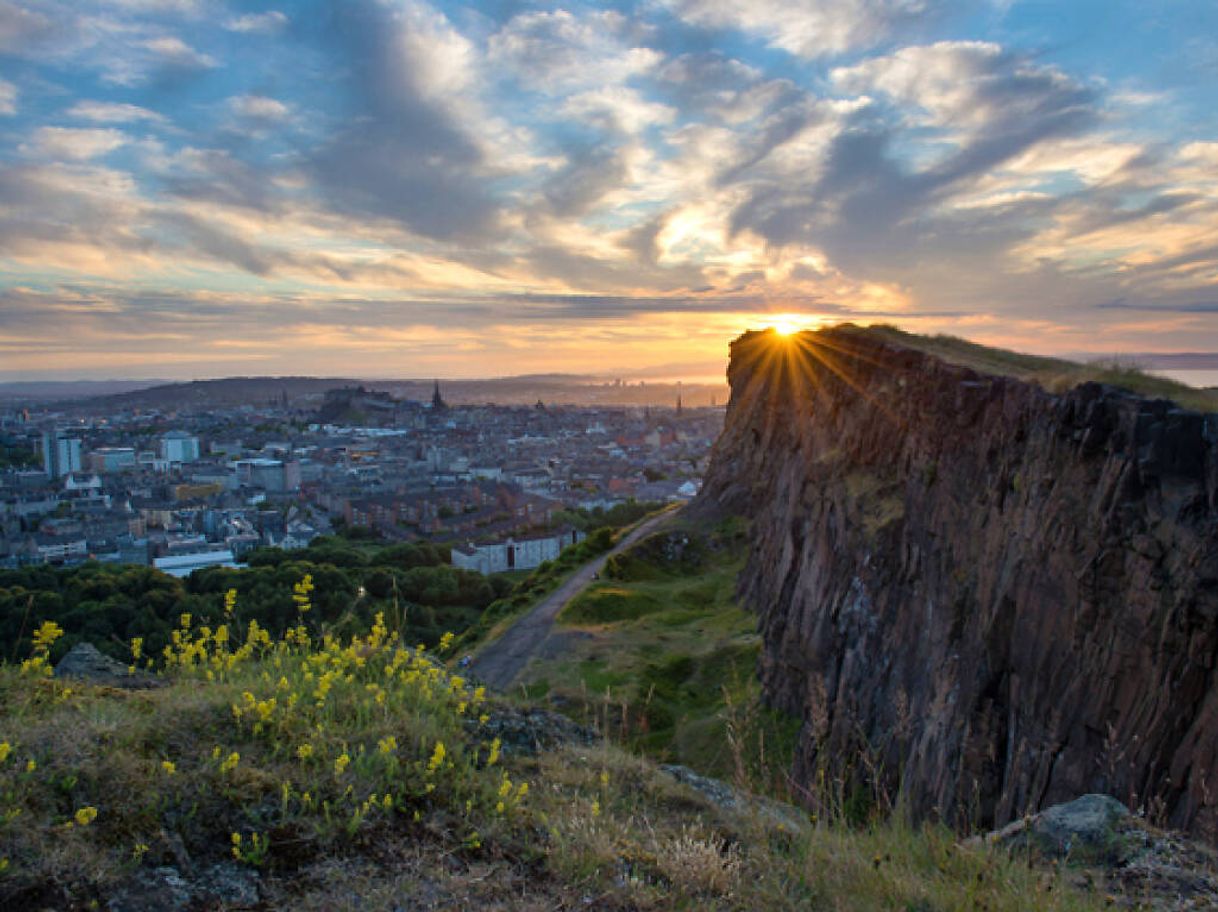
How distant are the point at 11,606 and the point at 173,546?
27.4 metres

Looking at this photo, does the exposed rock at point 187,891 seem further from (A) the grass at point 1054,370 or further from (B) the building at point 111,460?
(B) the building at point 111,460

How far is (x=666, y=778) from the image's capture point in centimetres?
526

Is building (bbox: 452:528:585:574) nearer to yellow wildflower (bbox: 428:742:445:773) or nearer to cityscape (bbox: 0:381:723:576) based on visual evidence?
cityscape (bbox: 0:381:723:576)

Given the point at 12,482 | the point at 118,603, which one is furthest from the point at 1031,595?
the point at 12,482

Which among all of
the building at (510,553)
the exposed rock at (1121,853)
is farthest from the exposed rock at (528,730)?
the building at (510,553)

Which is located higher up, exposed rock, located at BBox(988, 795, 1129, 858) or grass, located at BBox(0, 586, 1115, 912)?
grass, located at BBox(0, 586, 1115, 912)

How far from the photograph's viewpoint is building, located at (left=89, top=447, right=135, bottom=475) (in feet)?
352

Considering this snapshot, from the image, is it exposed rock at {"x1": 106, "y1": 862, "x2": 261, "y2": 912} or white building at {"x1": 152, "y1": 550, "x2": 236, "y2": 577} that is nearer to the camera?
exposed rock at {"x1": 106, "y1": 862, "x2": 261, "y2": 912}

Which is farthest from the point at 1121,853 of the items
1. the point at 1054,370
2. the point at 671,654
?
the point at 671,654

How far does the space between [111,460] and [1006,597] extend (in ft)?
408

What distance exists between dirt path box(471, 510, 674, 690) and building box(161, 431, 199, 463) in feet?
325

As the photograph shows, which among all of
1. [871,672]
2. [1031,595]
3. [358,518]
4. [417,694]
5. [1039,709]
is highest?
[417,694]

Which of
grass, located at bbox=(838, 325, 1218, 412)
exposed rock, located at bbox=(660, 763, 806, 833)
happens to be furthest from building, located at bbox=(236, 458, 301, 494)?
exposed rock, located at bbox=(660, 763, 806, 833)

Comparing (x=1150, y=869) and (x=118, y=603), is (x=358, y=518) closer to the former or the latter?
(x=118, y=603)
